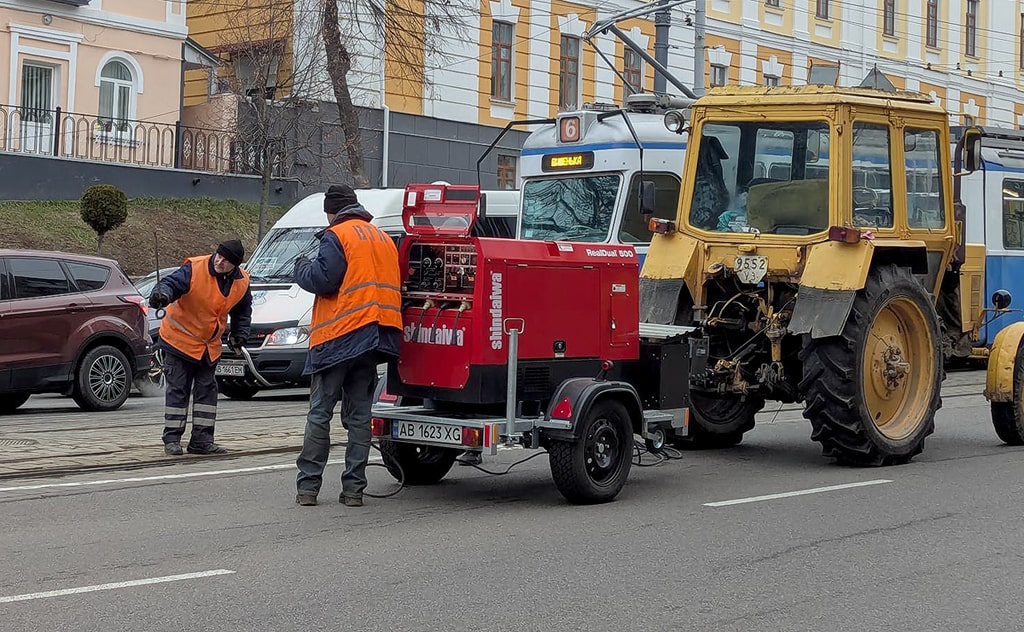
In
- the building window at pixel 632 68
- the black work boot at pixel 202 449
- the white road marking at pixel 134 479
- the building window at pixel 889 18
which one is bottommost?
the white road marking at pixel 134 479

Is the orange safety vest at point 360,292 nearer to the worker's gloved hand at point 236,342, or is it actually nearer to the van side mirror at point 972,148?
the worker's gloved hand at point 236,342

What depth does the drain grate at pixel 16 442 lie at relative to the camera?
1229cm

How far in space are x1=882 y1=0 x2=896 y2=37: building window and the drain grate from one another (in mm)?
42317

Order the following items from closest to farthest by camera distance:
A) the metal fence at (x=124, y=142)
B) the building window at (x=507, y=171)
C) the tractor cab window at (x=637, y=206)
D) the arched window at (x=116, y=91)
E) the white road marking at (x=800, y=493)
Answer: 1. the white road marking at (x=800, y=493)
2. the tractor cab window at (x=637, y=206)
3. the metal fence at (x=124, y=142)
4. the arched window at (x=116, y=91)
5. the building window at (x=507, y=171)

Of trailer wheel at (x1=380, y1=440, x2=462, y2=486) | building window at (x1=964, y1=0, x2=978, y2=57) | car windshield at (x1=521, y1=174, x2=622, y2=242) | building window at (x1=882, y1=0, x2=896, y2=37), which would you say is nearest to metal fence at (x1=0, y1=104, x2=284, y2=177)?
car windshield at (x1=521, y1=174, x2=622, y2=242)

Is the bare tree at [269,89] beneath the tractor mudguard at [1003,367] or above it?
above

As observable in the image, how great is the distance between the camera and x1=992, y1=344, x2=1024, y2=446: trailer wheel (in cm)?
1303

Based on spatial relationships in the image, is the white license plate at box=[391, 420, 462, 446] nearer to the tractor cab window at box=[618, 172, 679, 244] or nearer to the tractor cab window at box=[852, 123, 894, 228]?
the tractor cab window at box=[852, 123, 894, 228]

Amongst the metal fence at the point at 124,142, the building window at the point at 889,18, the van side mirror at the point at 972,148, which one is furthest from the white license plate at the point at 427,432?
the building window at the point at 889,18

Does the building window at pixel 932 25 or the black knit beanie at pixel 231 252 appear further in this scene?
the building window at pixel 932 25

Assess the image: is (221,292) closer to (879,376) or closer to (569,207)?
(879,376)

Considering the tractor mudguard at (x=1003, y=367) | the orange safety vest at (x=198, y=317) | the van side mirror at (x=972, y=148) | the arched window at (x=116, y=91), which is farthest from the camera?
the arched window at (x=116, y=91)

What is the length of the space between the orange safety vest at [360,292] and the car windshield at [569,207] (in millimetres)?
8464

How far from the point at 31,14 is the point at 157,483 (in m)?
23.1
